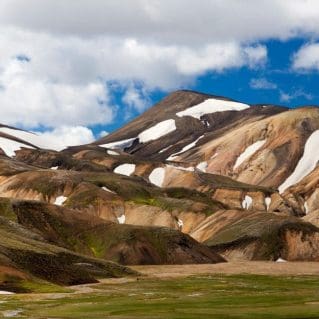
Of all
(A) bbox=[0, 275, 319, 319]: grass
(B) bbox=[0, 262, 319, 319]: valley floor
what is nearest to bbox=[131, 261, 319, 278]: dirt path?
(B) bbox=[0, 262, 319, 319]: valley floor

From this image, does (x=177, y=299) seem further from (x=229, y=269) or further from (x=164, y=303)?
(x=229, y=269)

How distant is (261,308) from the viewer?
65.4 meters

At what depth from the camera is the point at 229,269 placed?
155500 mm

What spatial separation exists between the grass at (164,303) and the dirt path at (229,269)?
3433cm

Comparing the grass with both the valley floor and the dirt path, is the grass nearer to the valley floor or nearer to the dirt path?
the valley floor

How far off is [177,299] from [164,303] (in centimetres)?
664

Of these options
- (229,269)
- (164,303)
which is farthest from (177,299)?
(229,269)

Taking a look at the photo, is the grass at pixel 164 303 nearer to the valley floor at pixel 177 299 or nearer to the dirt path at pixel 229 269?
the valley floor at pixel 177 299

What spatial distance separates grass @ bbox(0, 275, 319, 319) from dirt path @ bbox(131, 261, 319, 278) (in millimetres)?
34331

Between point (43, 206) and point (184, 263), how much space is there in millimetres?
39282

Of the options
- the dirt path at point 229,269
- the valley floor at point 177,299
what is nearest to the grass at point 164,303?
the valley floor at point 177,299

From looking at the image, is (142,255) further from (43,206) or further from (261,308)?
(261,308)

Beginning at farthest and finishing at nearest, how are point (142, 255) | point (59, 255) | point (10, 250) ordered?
point (142, 255), point (59, 255), point (10, 250)

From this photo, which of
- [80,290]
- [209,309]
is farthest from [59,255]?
[209,309]
